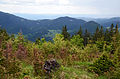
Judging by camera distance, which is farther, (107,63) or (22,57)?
(22,57)

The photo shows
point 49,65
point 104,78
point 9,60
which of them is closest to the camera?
point 9,60

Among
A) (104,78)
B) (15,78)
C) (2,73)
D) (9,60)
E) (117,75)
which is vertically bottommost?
(104,78)

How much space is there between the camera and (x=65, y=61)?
7.89m

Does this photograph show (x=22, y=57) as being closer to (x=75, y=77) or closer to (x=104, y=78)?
(x=75, y=77)

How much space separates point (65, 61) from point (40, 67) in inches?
107

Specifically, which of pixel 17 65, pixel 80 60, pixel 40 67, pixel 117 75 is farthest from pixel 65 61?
pixel 17 65

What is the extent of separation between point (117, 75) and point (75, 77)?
228cm

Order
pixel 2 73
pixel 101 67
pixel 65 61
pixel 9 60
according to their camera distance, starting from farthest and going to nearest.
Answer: pixel 65 61, pixel 101 67, pixel 9 60, pixel 2 73

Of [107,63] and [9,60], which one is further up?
[9,60]

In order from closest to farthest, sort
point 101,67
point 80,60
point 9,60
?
point 9,60
point 101,67
point 80,60

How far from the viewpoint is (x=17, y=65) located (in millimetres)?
4727

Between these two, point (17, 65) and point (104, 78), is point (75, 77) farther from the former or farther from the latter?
point (17, 65)

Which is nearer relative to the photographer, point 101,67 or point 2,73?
point 2,73

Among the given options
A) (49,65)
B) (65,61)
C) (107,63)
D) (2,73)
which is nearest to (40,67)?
(49,65)
